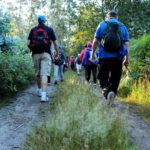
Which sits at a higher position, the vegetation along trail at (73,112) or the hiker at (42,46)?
the hiker at (42,46)

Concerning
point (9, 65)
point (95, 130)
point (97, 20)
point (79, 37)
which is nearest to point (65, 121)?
point (95, 130)

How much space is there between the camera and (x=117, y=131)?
5.38 metres

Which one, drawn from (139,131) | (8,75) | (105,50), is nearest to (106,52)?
(105,50)

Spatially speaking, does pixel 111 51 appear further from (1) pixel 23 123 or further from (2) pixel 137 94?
(2) pixel 137 94

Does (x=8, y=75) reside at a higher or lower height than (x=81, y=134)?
lower

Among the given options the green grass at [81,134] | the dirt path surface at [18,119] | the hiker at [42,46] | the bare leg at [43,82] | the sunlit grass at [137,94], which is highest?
the hiker at [42,46]

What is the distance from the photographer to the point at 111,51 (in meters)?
8.09

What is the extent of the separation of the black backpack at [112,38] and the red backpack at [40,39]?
1764mm

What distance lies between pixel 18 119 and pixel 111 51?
2360mm

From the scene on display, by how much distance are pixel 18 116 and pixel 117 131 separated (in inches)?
110

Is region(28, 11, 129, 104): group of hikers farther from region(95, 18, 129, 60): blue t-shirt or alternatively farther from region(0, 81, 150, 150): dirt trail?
region(0, 81, 150, 150): dirt trail

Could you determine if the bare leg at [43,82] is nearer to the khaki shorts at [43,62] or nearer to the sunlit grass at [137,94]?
the khaki shorts at [43,62]

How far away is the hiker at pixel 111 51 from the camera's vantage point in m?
7.96

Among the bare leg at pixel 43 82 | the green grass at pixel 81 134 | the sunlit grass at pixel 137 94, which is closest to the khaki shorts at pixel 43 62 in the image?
the bare leg at pixel 43 82
